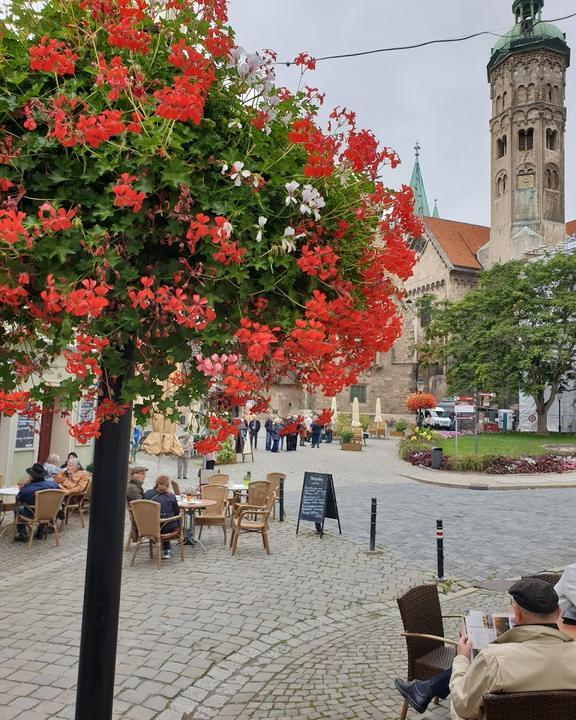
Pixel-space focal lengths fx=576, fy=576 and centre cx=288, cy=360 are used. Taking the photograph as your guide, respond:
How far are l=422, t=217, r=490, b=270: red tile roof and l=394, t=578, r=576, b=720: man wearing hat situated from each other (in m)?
60.7

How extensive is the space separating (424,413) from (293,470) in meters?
30.1

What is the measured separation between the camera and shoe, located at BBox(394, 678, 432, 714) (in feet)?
14.2

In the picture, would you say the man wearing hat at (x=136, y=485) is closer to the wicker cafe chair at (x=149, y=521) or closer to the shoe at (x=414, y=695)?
the wicker cafe chair at (x=149, y=521)

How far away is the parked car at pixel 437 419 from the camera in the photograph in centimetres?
4862

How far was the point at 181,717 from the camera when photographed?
4.52 meters

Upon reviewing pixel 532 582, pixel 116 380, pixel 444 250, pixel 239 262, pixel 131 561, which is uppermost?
pixel 444 250

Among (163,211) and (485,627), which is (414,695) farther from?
(163,211)

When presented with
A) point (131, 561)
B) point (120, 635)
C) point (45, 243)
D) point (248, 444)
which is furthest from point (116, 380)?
point (248, 444)

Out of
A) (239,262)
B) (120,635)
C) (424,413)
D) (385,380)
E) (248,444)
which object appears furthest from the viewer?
(385,380)

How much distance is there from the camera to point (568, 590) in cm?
476

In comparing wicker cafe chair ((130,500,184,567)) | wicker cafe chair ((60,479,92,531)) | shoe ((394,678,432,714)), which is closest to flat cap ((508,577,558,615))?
shoe ((394,678,432,714))

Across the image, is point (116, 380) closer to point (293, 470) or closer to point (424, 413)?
point (293, 470)

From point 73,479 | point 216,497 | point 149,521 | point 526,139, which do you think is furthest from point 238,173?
point 526,139

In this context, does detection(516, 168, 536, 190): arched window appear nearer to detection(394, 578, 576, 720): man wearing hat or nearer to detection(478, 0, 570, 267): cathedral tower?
detection(478, 0, 570, 267): cathedral tower
